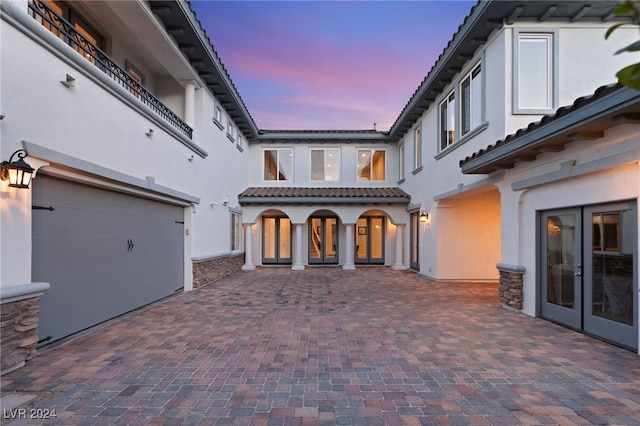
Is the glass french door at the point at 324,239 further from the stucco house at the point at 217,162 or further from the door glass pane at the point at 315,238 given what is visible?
the stucco house at the point at 217,162

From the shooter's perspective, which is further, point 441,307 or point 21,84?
point 441,307

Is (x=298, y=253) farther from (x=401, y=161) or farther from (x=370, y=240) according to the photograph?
(x=401, y=161)

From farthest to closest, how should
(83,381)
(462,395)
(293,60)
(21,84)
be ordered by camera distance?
(293,60)
(21,84)
(83,381)
(462,395)

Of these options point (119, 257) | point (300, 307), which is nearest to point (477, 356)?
point (300, 307)

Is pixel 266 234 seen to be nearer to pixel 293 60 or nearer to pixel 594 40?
pixel 293 60

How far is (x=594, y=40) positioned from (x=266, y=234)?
13210mm

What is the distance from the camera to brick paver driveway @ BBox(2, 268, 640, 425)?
333 centimetres

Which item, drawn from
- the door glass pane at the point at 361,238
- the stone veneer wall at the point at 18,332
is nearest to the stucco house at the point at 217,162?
the stone veneer wall at the point at 18,332

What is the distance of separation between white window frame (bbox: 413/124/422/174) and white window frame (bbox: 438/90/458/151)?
1.96 meters

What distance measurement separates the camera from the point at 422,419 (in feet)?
10.5

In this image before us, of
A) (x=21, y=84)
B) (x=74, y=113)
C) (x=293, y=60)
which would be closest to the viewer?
(x=21, y=84)

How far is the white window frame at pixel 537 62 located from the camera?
713 cm

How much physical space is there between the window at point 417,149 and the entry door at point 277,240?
21.3 feet

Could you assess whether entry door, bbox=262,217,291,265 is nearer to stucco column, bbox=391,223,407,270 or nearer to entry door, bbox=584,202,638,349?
stucco column, bbox=391,223,407,270
